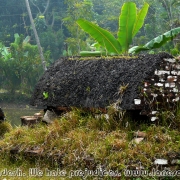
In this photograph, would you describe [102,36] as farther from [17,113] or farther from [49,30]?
[49,30]

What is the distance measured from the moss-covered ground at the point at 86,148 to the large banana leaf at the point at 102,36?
1.61m

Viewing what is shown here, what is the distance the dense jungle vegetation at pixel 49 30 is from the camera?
886 inches

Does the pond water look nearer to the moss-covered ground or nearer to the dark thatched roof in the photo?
the dark thatched roof

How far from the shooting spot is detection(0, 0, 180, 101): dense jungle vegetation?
22500 mm

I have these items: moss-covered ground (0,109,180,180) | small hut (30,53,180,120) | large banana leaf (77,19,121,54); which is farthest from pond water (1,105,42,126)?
moss-covered ground (0,109,180,180)

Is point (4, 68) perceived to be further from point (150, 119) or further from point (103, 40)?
point (150, 119)

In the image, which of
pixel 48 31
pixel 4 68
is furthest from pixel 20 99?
pixel 48 31

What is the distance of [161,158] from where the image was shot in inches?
151

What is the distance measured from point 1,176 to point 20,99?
19380 millimetres

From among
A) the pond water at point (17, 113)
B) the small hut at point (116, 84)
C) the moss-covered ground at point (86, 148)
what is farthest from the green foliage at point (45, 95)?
the pond water at point (17, 113)

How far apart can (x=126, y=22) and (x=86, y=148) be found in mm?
2745

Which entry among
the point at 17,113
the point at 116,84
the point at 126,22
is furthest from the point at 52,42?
the point at 116,84

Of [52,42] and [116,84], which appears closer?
[116,84]

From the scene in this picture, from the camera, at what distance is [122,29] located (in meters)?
6.01
